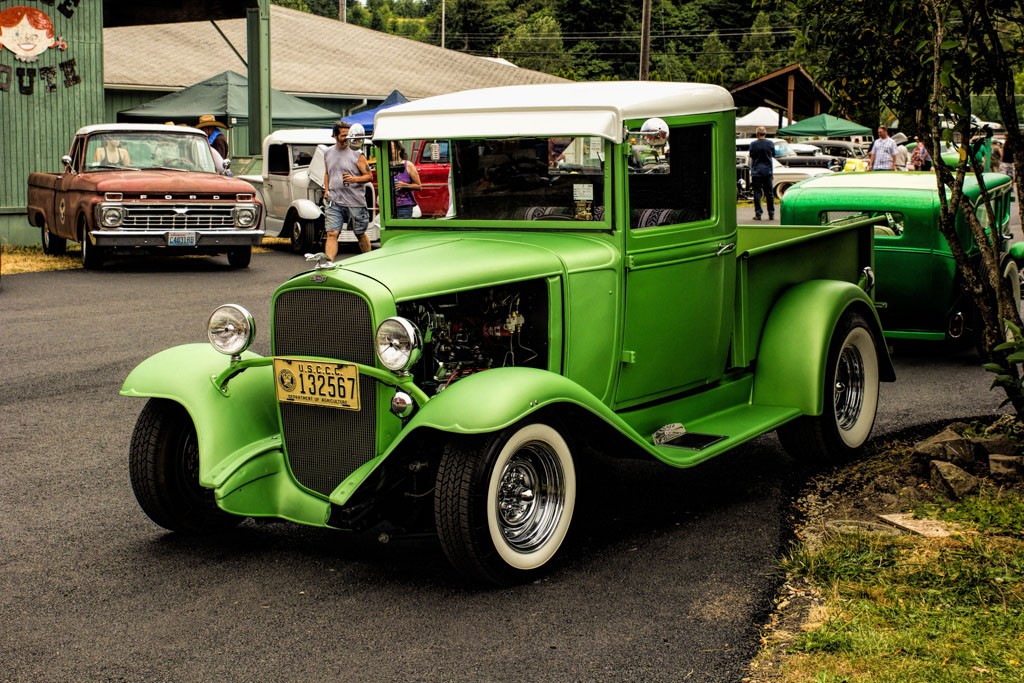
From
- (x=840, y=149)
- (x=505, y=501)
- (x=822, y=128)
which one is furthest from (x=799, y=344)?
(x=822, y=128)

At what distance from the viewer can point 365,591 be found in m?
4.60

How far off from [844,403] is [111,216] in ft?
33.5

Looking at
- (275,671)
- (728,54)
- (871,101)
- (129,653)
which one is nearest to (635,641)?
(275,671)

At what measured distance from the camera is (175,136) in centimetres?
1555

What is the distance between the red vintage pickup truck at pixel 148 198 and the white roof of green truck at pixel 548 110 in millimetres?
9245

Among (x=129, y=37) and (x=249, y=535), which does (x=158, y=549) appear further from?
(x=129, y=37)

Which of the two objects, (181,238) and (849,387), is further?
(181,238)

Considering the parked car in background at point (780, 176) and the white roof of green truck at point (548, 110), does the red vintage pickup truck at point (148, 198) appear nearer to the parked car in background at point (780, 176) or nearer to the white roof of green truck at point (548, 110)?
the white roof of green truck at point (548, 110)

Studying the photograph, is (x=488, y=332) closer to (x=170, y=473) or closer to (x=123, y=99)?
(x=170, y=473)

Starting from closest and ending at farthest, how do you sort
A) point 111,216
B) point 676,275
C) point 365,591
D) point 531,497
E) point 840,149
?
point 365,591 → point 531,497 → point 676,275 → point 111,216 → point 840,149

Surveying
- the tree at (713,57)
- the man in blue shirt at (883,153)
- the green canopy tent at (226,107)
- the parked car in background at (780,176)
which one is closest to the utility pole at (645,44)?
the parked car in background at (780,176)

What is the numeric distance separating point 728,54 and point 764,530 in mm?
74226

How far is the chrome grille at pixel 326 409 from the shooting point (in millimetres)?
4691

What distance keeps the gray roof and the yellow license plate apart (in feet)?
79.1
